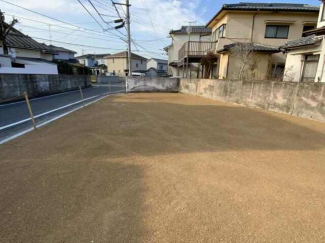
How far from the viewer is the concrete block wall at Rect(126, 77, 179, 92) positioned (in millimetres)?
16141

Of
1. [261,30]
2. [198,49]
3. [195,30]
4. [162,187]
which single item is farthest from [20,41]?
[162,187]

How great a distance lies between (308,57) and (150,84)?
10.8 meters

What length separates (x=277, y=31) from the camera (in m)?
14.2

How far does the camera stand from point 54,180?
111 inches

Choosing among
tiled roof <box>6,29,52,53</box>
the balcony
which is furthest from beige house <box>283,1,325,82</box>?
tiled roof <box>6,29,52,53</box>

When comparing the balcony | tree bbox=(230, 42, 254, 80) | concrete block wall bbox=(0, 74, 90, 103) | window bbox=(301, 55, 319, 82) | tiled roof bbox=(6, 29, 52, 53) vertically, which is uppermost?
tiled roof bbox=(6, 29, 52, 53)

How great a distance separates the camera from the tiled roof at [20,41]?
19558mm

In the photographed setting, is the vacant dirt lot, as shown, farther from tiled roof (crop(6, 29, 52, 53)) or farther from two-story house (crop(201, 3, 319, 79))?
tiled roof (crop(6, 29, 52, 53))

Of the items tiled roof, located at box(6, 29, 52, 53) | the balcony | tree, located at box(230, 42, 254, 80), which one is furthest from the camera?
tiled roof, located at box(6, 29, 52, 53)

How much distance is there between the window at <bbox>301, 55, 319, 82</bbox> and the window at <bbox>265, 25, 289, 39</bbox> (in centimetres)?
498

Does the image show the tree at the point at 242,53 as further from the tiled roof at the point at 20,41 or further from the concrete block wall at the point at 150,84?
the tiled roof at the point at 20,41

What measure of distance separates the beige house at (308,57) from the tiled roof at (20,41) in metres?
24.2

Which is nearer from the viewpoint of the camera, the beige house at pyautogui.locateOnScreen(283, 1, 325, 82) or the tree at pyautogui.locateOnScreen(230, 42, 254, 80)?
the beige house at pyautogui.locateOnScreen(283, 1, 325, 82)

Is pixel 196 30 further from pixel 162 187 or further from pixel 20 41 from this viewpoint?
pixel 162 187
